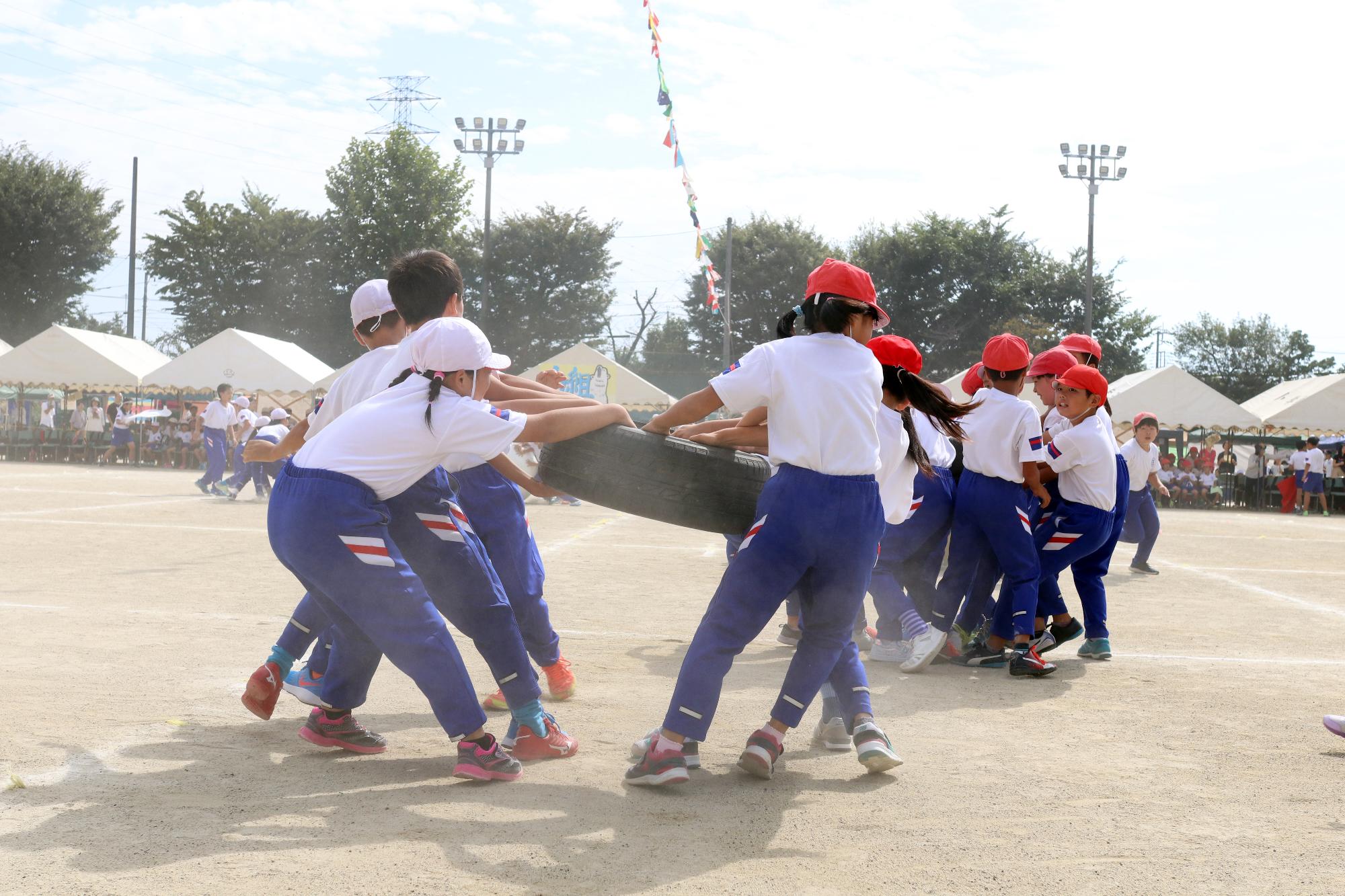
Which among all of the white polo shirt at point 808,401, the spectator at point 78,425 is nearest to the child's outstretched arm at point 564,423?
the white polo shirt at point 808,401

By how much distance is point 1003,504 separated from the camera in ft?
20.9

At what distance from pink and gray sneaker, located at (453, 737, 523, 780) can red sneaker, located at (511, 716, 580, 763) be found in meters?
0.30

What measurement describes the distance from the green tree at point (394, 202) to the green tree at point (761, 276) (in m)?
12.6

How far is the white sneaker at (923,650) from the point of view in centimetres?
623

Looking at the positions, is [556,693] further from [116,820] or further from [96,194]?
[96,194]

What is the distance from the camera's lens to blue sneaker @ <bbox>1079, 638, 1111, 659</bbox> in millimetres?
6965

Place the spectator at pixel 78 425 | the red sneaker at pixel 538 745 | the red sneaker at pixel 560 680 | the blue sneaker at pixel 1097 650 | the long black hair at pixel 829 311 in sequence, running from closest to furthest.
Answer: the long black hair at pixel 829 311
the red sneaker at pixel 538 745
the red sneaker at pixel 560 680
the blue sneaker at pixel 1097 650
the spectator at pixel 78 425

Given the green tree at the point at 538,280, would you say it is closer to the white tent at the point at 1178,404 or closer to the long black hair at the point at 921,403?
the white tent at the point at 1178,404

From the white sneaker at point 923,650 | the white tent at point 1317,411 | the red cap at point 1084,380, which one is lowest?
the white sneaker at point 923,650

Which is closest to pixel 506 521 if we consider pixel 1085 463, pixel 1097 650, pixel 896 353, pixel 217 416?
pixel 896 353

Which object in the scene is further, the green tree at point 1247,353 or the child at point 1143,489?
the green tree at point 1247,353

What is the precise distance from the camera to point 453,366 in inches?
151

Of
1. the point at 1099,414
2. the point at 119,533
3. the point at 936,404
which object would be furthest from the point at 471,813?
the point at 119,533

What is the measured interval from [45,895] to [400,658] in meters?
1.24
